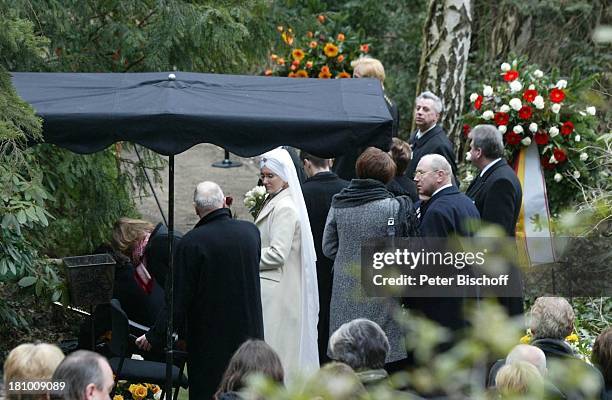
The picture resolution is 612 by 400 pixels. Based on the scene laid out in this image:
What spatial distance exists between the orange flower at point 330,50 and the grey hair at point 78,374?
22.3 feet

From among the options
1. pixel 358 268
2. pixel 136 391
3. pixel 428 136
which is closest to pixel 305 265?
pixel 358 268

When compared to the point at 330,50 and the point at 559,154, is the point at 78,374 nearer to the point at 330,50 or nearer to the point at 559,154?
the point at 559,154

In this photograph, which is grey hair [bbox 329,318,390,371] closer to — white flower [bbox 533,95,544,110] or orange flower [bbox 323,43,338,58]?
white flower [bbox 533,95,544,110]

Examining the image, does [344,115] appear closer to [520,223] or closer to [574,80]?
[520,223]

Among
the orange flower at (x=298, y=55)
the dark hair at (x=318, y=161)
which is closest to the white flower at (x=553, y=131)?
the dark hair at (x=318, y=161)

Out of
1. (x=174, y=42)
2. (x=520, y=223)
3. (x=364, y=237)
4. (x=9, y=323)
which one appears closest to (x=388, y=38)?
(x=174, y=42)

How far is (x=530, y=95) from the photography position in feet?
28.3

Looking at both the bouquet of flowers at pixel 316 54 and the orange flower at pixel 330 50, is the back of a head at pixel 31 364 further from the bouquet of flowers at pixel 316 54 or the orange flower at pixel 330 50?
the orange flower at pixel 330 50

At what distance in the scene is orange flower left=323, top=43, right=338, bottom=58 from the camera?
1059 centimetres

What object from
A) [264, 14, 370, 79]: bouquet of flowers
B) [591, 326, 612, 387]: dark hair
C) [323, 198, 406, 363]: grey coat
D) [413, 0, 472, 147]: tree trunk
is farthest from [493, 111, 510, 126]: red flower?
[591, 326, 612, 387]: dark hair

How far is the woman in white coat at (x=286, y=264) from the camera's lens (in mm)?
6520

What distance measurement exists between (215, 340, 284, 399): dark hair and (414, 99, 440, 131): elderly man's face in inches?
149

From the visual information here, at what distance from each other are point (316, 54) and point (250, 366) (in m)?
6.56

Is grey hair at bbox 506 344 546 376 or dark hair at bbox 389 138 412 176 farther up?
dark hair at bbox 389 138 412 176
